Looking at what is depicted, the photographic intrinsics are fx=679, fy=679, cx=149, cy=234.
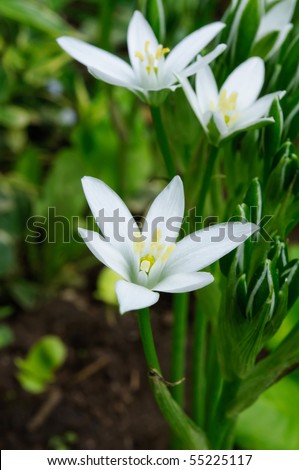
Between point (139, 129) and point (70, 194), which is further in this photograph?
point (139, 129)

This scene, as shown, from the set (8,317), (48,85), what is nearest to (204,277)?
(8,317)

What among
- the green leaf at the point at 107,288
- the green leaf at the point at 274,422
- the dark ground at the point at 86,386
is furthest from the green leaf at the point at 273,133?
the green leaf at the point at 107,288

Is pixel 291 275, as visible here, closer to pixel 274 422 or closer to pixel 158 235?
pixel 158 235

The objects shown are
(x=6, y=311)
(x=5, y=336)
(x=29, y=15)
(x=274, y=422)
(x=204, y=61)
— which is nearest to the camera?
(x=204, y=61)

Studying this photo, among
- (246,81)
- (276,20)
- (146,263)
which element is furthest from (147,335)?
(276,20)

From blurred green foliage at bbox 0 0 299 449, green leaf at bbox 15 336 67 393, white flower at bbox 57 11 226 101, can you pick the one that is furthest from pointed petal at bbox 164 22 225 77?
green leaf at bbox 15 336 67 393

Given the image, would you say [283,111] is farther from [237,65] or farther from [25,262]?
[25,262]

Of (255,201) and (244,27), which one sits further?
(244,27)
